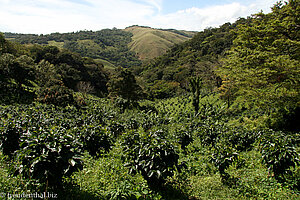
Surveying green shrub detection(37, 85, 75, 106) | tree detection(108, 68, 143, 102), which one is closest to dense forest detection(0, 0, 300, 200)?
green shrub detection(37, 85, 75, 106)

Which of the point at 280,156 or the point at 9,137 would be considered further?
the point at 9,137

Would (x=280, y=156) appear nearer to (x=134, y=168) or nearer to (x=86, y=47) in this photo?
(x=134, y=168)

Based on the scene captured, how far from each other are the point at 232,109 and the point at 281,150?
23201mm

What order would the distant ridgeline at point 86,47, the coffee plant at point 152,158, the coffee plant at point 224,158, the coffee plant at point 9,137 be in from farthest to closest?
1. the distant ridgeline at point 86,47
2. the coffee plant at point 9,137
3. the coffee plant at point 224,158
4. the coffee plant at point 152,158

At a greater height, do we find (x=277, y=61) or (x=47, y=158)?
(x=277, y=61)

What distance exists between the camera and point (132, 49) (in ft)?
614

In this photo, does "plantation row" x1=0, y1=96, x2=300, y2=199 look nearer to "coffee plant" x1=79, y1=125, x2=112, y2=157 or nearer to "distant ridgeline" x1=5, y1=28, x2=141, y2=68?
"coffee plant" x1=79, y1=125, x2=112, y2=157

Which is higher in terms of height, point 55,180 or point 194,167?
point 55,180

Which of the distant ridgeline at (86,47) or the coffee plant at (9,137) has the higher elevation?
the distant ridgeline at (86,47)

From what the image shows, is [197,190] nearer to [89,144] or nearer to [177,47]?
[89,144]

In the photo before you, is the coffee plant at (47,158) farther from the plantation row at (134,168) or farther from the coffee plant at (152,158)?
the coffee plant at (152,158)

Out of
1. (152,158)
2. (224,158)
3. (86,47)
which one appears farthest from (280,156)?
(86,47)

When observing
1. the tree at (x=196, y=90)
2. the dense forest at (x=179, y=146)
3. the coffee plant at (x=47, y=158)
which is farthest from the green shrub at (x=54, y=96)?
the coffee plant at (x=47, y=158)

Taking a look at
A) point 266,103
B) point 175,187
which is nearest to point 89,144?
point 175,187
